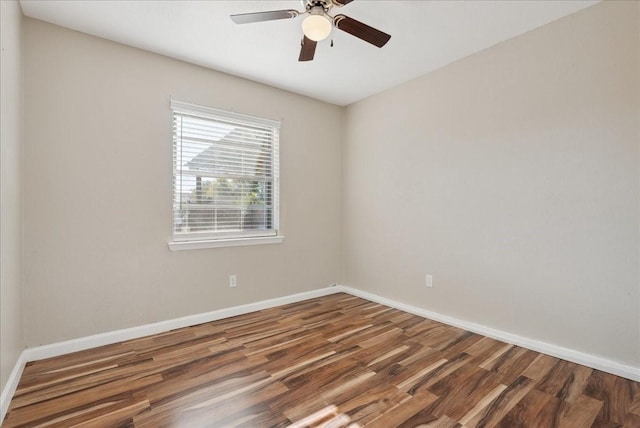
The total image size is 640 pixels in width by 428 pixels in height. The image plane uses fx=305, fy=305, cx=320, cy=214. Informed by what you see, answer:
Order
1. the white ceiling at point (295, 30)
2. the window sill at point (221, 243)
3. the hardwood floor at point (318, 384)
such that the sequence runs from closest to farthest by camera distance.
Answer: the hardwood floor at point (318, 384) < the white ceiling at point (295, 30) < the window sill at point (221, 243)

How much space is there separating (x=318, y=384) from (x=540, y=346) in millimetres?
1828

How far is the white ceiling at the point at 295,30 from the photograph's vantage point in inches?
86.4

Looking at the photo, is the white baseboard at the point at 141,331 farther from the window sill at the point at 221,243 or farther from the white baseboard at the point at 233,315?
the window sill at the point at 221,243

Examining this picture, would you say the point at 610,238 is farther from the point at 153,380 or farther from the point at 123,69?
the point at 123,69

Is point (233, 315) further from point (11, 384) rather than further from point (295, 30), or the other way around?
→ point (295, 30)

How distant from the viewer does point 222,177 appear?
10.7 feet

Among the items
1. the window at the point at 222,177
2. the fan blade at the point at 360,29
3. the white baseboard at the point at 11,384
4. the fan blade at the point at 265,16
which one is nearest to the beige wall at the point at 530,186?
the fan blade at the point at 360,29

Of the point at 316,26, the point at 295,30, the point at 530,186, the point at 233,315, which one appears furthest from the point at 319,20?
the point at 233,315

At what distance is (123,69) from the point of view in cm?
268

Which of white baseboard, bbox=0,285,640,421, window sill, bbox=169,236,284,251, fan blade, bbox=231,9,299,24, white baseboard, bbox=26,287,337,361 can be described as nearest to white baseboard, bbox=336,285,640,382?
white baseboard, bbox=0,285,640,421

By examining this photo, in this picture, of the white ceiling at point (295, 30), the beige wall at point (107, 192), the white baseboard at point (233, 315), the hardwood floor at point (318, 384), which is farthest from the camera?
the beige wall at point (107, 192)

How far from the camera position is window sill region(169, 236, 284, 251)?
9.64 ft

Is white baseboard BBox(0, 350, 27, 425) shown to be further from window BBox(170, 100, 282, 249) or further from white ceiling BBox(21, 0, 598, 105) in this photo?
white ceiling BBox(21, 0, 598, 105)

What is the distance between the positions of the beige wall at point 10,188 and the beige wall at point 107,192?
0.43ft
